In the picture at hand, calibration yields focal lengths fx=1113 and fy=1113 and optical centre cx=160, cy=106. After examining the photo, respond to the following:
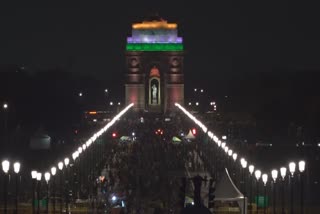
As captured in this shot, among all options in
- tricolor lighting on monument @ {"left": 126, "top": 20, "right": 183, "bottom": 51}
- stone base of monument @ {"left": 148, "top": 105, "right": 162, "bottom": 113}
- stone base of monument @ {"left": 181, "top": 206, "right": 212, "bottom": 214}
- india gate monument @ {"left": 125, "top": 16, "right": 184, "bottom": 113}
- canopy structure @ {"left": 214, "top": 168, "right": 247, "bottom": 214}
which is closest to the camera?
Answer: stone base of monument @ {"left": 181, "top": 206, "right": 212, "bottom": 214}

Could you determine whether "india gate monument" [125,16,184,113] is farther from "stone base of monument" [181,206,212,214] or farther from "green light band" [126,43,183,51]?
"stone base of monument" [181,206,212,214]

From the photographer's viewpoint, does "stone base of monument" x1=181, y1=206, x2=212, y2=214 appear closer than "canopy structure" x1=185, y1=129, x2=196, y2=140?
Yes

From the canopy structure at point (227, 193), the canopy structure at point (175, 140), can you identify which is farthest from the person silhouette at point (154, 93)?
the canopy structure at point (227, 193)

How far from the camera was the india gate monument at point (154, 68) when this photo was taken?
108 metres

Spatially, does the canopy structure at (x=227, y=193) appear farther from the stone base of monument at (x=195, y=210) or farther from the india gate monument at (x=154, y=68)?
the india gate monument at (x=154, y=68)

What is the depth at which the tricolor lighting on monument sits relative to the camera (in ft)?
368

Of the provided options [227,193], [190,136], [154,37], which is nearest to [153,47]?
[154,37]

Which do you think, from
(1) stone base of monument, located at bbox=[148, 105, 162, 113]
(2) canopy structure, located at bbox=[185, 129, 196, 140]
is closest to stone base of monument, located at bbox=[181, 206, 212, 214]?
(2) canopy structure, located at bbox=[185, 129, 196, 140]

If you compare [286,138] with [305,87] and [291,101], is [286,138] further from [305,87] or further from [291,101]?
[305,87]

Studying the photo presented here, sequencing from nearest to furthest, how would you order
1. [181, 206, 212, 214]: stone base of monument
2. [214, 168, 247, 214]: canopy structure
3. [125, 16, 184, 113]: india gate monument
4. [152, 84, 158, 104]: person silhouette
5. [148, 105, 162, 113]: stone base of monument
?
[181, 206, 212, 214]: stone base of monument, [214, 168, 247, 214]: canopy structure, [148, 105, 162, 113]: stone base of monument, [125, 16, 184, 113]: india gate monument, [152, 84, 158, 104]: person silhouette

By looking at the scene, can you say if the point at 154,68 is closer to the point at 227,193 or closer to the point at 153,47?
the point at 153,47

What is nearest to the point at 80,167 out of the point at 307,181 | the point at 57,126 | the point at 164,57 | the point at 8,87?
the point at 307,181

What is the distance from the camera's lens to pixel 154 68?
111 m

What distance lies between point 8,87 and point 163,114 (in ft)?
58.5
